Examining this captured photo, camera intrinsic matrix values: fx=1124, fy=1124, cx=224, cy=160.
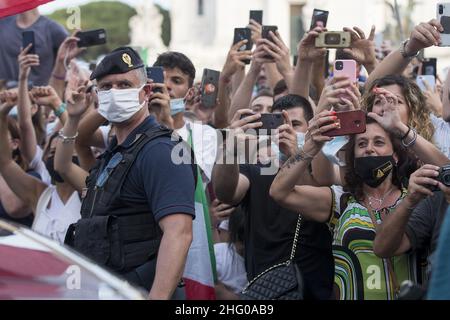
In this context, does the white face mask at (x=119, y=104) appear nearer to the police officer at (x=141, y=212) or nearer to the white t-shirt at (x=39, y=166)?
the police officer at (x=141, y=212)

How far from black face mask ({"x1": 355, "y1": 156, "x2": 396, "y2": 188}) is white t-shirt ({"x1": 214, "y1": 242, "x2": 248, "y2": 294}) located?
136 centimetres

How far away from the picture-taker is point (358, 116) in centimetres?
549

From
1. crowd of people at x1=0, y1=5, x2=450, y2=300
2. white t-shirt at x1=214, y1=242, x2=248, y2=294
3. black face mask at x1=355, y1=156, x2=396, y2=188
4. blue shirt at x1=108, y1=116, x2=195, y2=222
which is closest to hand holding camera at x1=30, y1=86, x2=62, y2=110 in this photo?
crowd of people at x1=0, y1=5, x2=450, y2=300

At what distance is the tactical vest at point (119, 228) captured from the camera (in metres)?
5.52

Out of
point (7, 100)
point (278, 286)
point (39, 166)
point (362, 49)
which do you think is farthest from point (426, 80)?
point (278, 286)

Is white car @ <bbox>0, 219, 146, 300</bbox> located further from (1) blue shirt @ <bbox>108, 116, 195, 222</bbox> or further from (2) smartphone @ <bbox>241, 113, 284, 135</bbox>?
(2) smartphone @ <bbox>241, 113, 284, 135</bbox>

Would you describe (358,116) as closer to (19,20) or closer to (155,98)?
(155,98)

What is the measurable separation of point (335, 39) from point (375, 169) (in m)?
1.32

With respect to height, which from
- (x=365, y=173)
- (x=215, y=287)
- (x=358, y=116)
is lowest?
(x=215, y=287)

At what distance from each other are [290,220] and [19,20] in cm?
484

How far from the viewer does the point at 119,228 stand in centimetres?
553

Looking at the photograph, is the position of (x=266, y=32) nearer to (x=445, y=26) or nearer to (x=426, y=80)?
(x=426, y=80)

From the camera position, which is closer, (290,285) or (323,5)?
(290,285)
